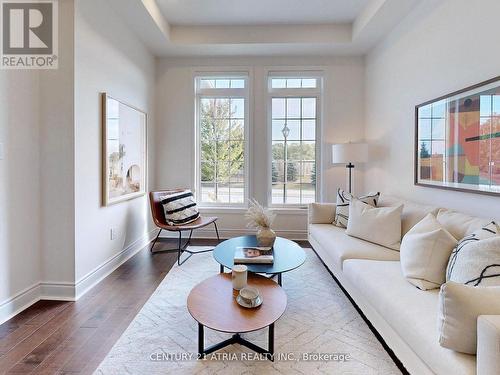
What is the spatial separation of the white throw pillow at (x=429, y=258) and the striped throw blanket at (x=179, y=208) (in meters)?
2.60

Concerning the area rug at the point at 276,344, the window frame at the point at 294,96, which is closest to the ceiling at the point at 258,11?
the window frame at the point at 294,96

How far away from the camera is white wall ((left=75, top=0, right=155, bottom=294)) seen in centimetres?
253

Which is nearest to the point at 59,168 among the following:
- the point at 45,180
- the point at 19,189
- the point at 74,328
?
the point at 45,180

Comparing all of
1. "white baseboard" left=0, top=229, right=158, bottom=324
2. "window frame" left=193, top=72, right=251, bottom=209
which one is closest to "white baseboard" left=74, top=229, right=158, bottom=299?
"white baseboard" left=0, top=229, right=158, bottom=324

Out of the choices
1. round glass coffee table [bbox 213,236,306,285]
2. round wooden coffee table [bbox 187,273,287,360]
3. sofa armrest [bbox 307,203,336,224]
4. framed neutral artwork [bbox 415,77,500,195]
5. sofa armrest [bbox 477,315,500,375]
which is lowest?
round wooden coffee table [bbox 187,273,287,360]

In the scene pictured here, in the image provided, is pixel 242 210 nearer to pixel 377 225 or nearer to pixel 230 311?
pixel 377 225

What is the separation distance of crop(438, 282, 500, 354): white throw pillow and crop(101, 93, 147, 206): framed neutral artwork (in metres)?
2.84

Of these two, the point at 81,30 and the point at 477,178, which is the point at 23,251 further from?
the point at 477,178

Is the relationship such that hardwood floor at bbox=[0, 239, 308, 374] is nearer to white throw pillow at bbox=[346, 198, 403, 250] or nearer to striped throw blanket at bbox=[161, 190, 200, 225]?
striped throw blanket at bbox=[161, 190, 200, 225]

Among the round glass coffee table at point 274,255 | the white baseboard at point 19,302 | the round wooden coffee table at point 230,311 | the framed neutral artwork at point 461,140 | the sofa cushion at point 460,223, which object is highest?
the framed neutral artwork at point 461,140

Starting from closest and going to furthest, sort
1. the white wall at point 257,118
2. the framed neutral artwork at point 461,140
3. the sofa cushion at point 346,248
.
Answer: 1. the framed neutral artwork at point 461,140
2. the sofa cushion at point 346,248
3. the white wall at point 257,118

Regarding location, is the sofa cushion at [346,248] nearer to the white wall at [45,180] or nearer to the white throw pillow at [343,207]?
the white throw pillow at [343,207]

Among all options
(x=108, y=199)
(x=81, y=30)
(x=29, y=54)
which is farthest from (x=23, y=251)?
(x=81, y=30)

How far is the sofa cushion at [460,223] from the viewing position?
1847mm
